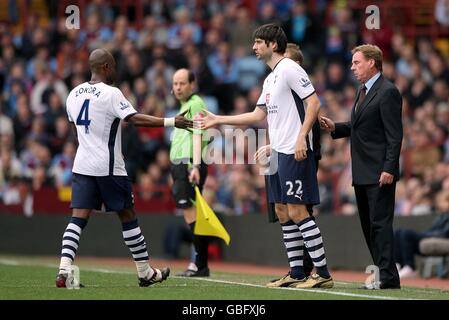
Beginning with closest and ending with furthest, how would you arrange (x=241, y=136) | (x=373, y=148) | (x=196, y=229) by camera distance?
1. (x=373, y=148)
2. (x=196, y=229)
3. (x=241, y=136)

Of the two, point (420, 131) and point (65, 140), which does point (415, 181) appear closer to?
point (420, 131)

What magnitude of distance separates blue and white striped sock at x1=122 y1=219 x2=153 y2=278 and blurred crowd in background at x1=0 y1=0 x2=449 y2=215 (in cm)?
790

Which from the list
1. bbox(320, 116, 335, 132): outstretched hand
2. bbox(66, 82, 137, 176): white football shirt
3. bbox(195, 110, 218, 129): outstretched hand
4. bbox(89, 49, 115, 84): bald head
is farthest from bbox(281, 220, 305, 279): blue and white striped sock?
bbox(89, 49, 115, 84): bald head

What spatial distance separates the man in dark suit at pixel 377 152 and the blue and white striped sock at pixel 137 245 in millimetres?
2137

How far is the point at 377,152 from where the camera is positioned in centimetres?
1155

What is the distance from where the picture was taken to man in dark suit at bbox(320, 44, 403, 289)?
11406 millimetres

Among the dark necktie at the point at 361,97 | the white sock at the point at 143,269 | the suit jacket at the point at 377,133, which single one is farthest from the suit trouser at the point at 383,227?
the white sock at the point at 143,269

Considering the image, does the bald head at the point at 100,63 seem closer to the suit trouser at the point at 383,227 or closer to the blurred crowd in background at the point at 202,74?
the suit trouser at the point at 383,227

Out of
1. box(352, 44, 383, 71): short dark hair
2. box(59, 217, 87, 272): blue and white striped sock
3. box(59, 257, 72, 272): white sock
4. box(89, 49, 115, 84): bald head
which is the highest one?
box(352, 44, 383, 71): short dark hair

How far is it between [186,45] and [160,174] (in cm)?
361

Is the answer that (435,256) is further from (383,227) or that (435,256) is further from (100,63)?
(100,63)

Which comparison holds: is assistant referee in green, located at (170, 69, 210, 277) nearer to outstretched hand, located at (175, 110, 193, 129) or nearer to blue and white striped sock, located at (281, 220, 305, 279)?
blue and white striped sock, located at (281, 220, 305, 279)

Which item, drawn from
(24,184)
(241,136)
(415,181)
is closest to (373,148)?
(415,181)
